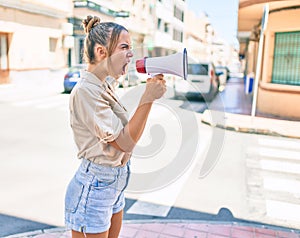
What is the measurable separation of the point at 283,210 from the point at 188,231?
1269 mm

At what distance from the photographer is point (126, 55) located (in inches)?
63.0

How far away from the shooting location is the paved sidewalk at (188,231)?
3.06 m

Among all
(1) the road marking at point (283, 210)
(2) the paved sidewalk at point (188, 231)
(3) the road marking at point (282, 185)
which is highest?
(3) the road marking at point (282, 185)

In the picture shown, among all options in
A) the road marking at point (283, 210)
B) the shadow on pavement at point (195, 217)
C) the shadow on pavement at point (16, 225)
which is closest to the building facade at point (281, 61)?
the road marking at point (283, 210)

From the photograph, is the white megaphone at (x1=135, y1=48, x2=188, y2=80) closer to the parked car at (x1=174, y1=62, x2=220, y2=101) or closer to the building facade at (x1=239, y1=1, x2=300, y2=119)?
the parked car at (x1=174, y1=62, x2=220, y2=101)

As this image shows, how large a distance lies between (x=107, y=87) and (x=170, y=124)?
1.34 meters

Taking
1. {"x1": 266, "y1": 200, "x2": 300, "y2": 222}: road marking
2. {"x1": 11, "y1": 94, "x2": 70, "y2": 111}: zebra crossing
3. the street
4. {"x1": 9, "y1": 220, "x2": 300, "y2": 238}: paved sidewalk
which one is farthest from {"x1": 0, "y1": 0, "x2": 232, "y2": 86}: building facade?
{"x1": 9, "y1": 220, "x2": 300, "y2": 238}: paved sidewalk

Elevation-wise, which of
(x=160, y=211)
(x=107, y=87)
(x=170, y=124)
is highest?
(x=107, y=87)

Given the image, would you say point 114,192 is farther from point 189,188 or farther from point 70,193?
point 189,188

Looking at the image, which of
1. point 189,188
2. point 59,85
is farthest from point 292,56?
point 59,85

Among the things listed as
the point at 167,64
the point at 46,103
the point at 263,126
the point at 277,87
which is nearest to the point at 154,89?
the point at 167,64

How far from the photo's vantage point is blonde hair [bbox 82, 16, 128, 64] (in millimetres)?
1582

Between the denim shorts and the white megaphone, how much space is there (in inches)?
20.5

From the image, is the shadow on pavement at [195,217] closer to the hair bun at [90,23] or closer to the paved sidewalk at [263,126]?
the hair bun at [90,23]
